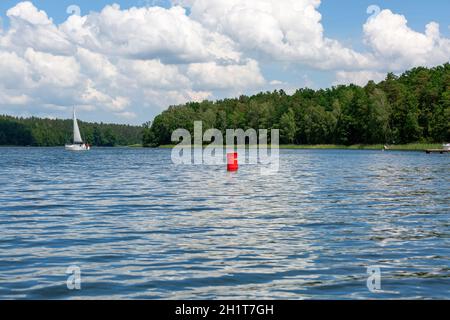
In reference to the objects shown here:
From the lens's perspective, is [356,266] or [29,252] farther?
[29,252]

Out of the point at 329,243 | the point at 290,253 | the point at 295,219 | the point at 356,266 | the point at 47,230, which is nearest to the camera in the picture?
the point at 356,266

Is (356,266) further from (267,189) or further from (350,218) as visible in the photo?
(267,189)

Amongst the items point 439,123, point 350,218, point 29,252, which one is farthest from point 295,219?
point 439,123

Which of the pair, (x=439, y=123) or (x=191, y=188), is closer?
(x=191, y=188)

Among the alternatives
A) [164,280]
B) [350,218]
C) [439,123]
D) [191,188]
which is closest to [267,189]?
[191,188]

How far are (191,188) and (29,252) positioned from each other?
27.1 meters

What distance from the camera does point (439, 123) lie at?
607 ft

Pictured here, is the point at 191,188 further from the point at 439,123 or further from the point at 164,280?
the point at 439,123

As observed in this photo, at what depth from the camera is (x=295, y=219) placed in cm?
2720

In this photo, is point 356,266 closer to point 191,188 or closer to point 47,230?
point 47,230

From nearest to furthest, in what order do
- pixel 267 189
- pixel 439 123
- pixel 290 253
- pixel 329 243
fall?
pixel 290 253 < pixel 329 243 < pixel 267 189 < pixel 439 123

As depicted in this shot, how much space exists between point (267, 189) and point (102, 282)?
29867 mm
